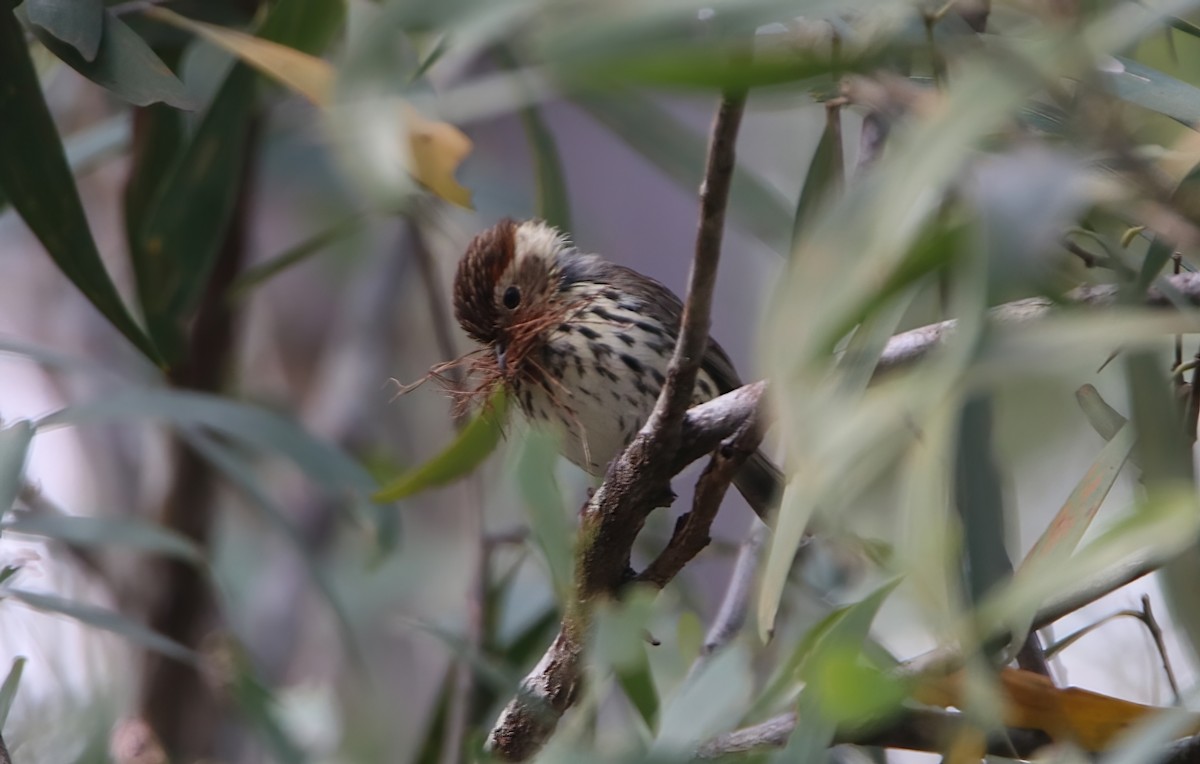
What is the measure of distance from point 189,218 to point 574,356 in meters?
0.50

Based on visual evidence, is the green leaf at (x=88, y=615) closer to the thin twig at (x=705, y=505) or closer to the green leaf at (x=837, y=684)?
the thin twig at (x=705, y=505)

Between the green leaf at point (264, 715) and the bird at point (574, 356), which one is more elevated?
the bird at point (574, 356)

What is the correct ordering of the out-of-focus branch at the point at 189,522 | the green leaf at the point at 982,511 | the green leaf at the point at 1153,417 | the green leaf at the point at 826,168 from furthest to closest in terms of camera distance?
1. the out-of-focus branch at the point at 189,522
2. the green leaf at the point at 826,168
3. the green leaf at the point at 982,511
4. the green leaf at the point at 1153,417

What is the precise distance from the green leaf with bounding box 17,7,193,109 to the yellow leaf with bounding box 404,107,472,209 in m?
0.27

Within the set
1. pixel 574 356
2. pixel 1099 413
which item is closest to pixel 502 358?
pixel 574 356

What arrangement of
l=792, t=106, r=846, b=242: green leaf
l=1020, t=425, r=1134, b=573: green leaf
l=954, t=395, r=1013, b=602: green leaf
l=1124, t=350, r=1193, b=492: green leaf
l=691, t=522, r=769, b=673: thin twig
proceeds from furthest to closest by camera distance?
l=691, t=522, r=769, b=673: thin twig < l=792, t=106, r=846, b=242: green leaf < l=1020, t=425, r=1134, b=573: green leaf < l=954, t=395, r=1013, b=602: green leaf < l=1124, t=350, r=1193, b=492: green leaf

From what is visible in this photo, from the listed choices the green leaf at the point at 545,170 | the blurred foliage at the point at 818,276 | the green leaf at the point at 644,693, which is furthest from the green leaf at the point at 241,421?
the green leaf at the point at 644,693

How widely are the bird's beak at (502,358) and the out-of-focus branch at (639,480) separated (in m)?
0.48

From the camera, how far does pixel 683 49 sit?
0.60 metres

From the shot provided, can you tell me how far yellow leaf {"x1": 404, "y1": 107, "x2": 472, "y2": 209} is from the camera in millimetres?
987

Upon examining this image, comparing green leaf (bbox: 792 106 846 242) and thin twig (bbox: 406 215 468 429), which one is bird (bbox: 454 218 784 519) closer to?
thin twig (bbox: 406 215 468 429)

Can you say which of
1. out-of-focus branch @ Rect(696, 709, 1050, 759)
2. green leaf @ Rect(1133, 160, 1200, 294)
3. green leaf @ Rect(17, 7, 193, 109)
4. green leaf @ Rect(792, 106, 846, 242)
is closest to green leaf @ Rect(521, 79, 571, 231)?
green leaf @ Rect(792, 106, 846, 242)

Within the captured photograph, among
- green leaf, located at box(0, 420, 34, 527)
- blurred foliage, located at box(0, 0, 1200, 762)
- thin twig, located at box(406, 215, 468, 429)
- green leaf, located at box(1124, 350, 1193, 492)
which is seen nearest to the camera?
blurred foliage, located at box(0, 0, 1200, 762)

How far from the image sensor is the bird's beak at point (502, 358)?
1.58 meters
